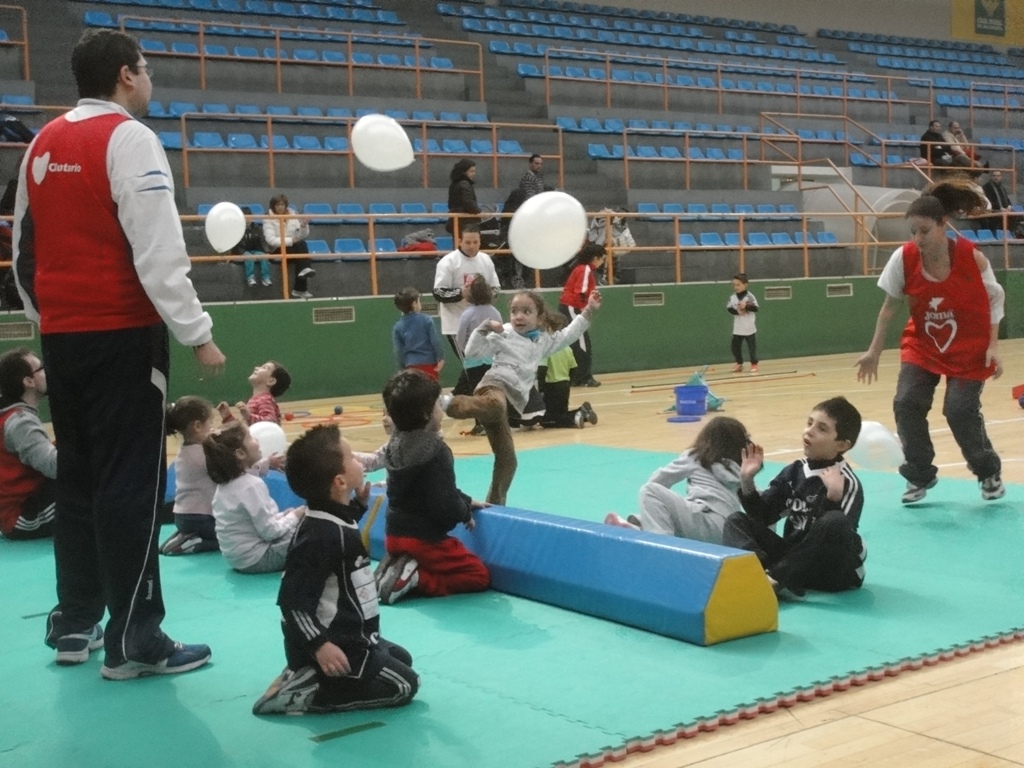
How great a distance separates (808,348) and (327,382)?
27.5 feet

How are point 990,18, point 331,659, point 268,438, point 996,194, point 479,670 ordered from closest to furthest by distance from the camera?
point 331,659 → point 479,670 → point 268,438 → point 996,194 → point 990,18

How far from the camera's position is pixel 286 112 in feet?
62.4

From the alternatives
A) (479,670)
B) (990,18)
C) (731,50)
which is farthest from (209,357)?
(990,18)

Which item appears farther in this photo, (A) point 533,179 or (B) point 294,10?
(B) point 294,10

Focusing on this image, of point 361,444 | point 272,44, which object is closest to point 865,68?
point 272,44

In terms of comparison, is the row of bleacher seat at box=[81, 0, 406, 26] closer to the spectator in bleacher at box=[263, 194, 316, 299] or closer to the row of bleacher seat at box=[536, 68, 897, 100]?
the row of bleacher seat at box=[536, 68, 897, 100]

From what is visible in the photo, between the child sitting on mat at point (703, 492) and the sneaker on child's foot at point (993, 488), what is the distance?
7.53 ft

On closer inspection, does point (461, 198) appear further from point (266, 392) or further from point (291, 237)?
point (266, 392)

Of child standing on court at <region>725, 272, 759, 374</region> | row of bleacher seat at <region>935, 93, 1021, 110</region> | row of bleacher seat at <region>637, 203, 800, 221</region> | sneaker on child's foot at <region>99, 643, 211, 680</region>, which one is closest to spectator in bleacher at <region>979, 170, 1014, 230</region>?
row of bleacher seat at <region>637, 203, 800, 221</region>

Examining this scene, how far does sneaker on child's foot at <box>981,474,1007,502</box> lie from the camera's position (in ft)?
23.4

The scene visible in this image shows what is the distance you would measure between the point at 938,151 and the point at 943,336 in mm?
18848

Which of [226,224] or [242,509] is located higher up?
[226,224]

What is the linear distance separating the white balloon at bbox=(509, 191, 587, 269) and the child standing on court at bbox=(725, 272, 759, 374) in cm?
932

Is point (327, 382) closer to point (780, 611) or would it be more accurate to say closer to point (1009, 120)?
point (780, 611)
